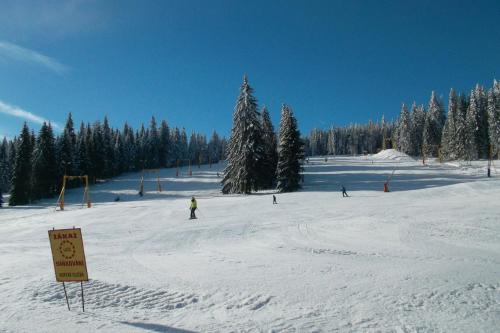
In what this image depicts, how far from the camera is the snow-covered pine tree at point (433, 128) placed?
90.6m

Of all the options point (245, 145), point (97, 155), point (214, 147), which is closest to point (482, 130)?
point (245, 145)

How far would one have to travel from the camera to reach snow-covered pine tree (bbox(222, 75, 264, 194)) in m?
43.8

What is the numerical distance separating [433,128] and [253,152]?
69647 mm

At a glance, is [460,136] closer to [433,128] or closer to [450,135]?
[450,135]

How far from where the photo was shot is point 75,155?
2638 inches

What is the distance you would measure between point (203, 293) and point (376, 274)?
15.3 ft

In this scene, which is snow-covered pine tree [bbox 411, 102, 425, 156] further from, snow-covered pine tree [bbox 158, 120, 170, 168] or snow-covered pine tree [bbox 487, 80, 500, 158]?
snow-covered pine tree [bbox 158, 120, 170, 168]

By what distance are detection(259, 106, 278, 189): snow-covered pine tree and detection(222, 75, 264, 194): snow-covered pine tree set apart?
198 centimetres

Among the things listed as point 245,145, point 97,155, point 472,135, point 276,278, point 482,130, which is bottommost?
point 276,278

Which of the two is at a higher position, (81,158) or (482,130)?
(482,130)

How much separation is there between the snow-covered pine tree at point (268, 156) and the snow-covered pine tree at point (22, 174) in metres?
36.1

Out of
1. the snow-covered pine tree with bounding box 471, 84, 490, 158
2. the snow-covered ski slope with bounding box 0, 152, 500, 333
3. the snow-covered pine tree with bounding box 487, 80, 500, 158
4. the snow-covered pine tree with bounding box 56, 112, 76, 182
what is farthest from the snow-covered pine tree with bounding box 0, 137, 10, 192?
the snow-covered pine tree with bounding box 471, 84, 490, 158

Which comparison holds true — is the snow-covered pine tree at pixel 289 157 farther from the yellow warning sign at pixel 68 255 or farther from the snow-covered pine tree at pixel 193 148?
the snow-covered pine tree at pixel 193 148

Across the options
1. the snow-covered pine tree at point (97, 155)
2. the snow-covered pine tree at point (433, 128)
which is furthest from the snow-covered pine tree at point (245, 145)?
the snow-covered pine tree at point (433, 128)
